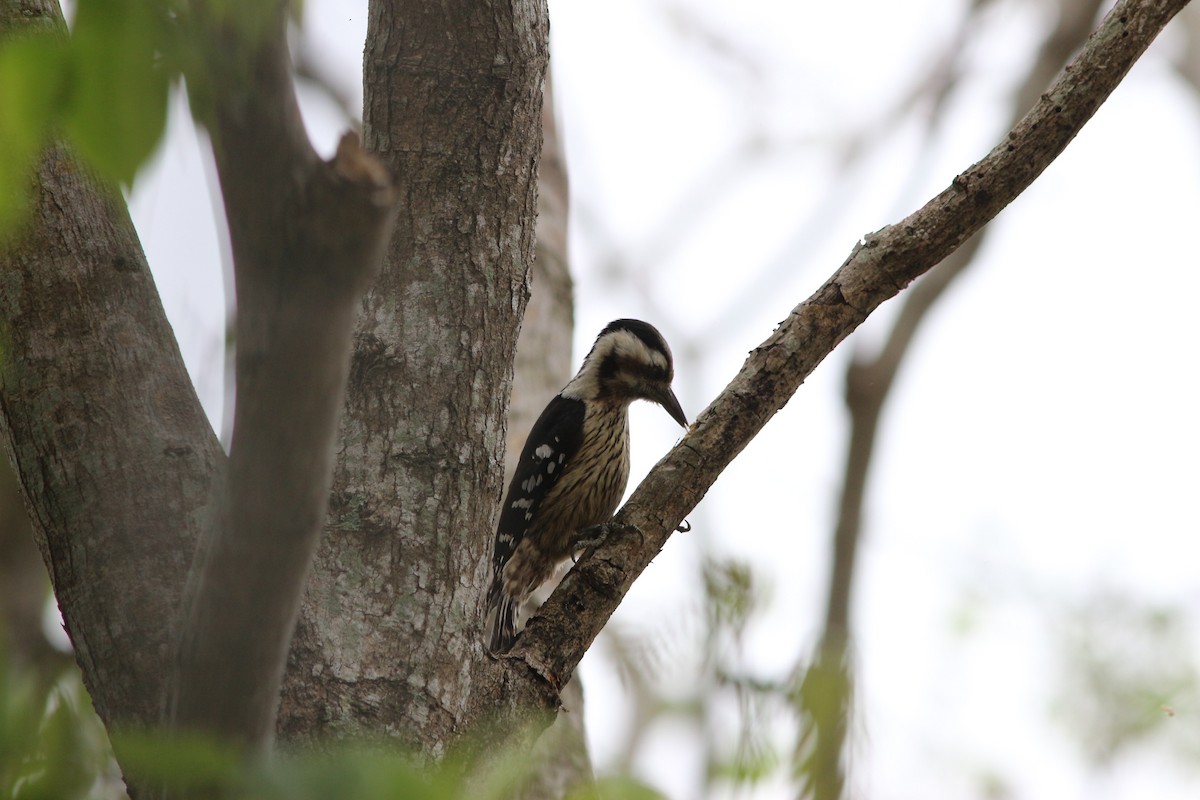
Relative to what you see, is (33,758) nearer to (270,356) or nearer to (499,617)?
(270,356)

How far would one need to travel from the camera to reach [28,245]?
2.35 m

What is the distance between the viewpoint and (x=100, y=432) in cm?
226

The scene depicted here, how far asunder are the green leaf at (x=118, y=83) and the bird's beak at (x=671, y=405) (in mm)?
4316

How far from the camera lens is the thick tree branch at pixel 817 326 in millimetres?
2906

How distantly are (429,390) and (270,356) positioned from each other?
124cm

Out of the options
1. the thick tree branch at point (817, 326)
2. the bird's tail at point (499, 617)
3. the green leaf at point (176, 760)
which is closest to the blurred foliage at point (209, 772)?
the green leaf at point (176, 760)

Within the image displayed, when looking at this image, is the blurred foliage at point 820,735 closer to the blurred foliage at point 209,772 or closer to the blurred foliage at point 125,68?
the blurred foliage at point 209,772

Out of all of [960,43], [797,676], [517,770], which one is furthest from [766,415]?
[960,43]

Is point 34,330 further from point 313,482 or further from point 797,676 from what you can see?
point 797,676

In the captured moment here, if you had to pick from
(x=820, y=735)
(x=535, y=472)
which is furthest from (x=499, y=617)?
(x=820, y=735)

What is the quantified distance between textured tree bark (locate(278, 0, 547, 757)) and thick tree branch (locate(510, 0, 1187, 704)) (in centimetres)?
33

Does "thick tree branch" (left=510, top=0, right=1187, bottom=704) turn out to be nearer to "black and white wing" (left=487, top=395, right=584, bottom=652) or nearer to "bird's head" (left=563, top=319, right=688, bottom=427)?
"black and white wing" (left=487, top=395, right=584, bottom=652)

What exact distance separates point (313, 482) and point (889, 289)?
1.98 m

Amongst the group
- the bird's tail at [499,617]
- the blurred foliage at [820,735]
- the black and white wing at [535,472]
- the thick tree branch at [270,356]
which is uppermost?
the black and white wing at [535,472]
